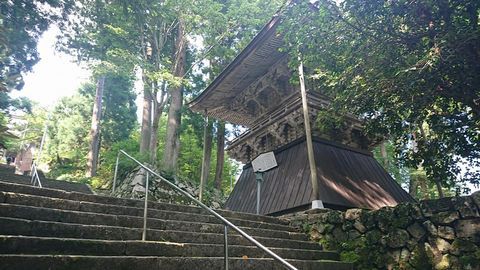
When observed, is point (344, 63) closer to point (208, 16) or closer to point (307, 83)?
point (307, 83)

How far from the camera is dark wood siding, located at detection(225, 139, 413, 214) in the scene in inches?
300

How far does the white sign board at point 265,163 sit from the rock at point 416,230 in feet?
9.99

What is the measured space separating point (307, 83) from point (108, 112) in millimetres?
15889

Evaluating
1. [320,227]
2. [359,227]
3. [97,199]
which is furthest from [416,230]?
[97,199]

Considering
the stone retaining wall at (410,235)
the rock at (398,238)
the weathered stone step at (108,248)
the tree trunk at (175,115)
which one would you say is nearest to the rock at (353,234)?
the stone retaining wall at (410,235)

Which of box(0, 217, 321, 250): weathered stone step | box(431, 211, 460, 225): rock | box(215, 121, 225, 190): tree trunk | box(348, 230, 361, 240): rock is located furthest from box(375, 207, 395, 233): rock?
box(215, 121, 225, 190): tree trunk

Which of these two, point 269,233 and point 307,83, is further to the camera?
point 307,83

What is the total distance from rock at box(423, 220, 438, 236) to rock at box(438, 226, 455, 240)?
5 centimetres

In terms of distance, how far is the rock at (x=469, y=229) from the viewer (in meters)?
3.87

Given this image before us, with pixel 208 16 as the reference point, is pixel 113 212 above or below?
below

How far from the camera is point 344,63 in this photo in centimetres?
565

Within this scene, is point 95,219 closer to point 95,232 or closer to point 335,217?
point 95,232

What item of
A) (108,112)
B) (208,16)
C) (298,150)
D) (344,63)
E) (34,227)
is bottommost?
(34,227)

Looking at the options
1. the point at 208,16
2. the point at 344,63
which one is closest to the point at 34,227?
the point at 344,63
